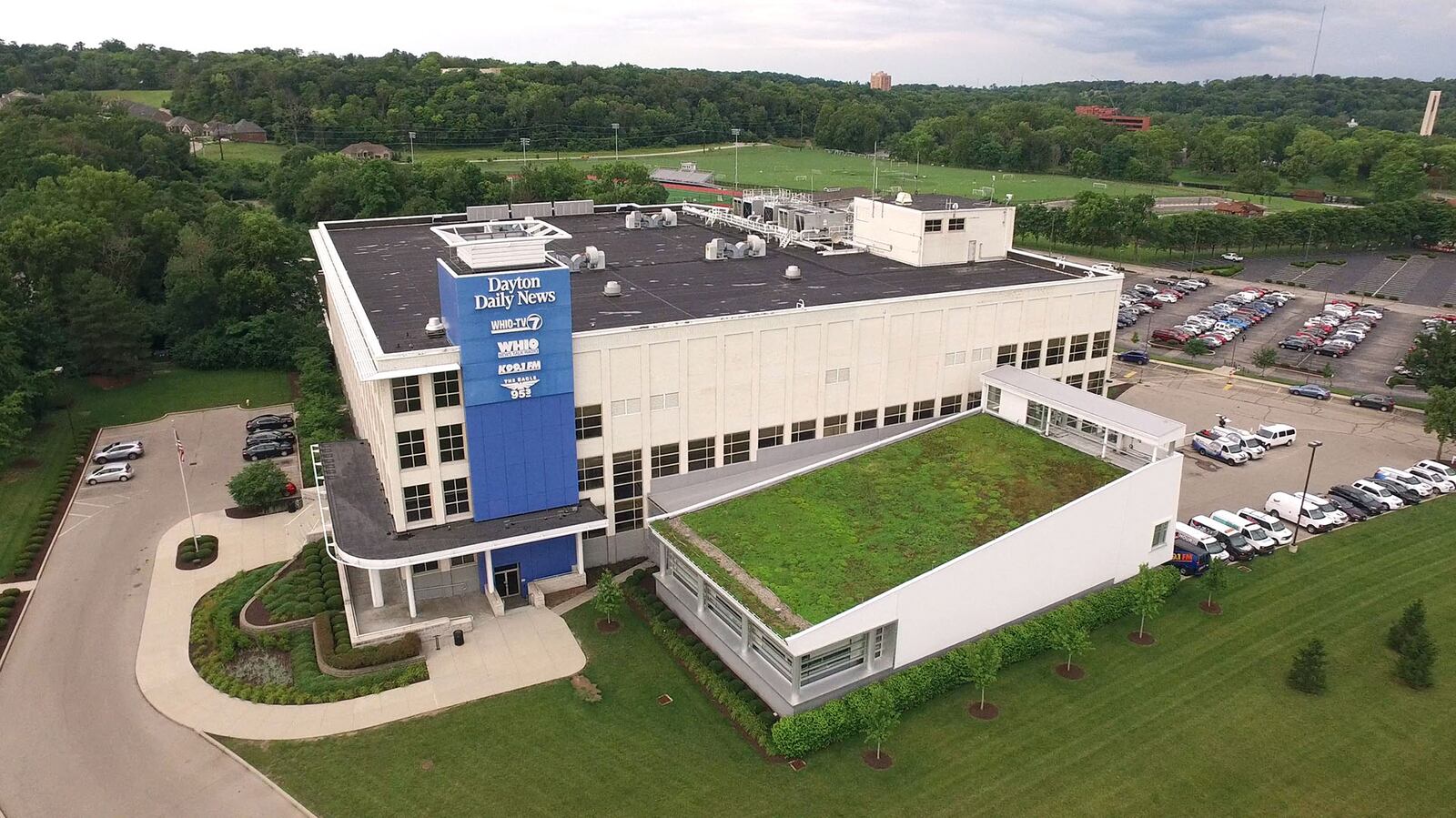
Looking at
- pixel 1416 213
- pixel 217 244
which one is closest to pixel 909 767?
pixel 217 244

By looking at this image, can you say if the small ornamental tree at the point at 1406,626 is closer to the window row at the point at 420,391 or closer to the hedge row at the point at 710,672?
the hedge row at the point at 710,672

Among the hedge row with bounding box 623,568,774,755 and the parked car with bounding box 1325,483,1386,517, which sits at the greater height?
the parked car with bounding box 1325,483,1386,517

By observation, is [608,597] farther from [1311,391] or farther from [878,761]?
[1311,391]

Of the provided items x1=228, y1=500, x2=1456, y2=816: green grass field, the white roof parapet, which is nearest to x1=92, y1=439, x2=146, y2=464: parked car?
x1=228, y1=500, x2=1456, y2=816: green grass field

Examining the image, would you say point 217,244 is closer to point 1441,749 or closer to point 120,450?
point 120,450

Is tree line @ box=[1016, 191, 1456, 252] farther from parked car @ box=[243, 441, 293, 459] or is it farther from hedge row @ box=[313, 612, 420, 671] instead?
hedge row @ box=[313, 612, 420, 671]
